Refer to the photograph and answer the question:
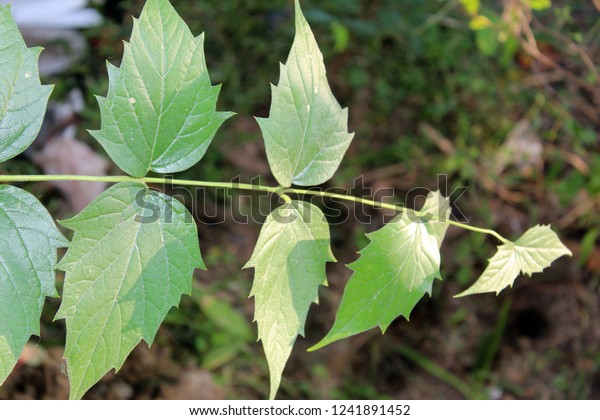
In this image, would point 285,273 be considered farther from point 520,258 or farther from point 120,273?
point 520,258

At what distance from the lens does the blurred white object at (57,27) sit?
2.30m

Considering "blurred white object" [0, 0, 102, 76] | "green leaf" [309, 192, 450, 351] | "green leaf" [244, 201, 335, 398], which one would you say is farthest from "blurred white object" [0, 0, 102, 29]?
"green leaf" [309, 192, 450, 351]

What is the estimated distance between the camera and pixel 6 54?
1.13 metres

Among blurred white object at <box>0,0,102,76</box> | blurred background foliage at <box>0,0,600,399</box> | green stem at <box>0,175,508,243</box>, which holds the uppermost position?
green stem at <box>0,175,508,243</box>

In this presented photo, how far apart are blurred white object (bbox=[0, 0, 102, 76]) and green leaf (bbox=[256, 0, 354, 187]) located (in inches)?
55.2

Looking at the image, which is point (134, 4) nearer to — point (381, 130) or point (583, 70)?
point (381, 130)

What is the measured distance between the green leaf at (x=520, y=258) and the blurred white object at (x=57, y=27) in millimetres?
1726

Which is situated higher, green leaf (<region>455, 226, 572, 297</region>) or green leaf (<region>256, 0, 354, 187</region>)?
green leaf (<region>256, 0, 354, 187</region>)

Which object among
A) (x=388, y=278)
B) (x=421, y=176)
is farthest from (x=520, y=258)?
(x=421, y=176)

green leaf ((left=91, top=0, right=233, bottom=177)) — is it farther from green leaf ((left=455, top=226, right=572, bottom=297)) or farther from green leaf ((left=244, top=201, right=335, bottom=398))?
green leaf ((left=455, top=226, right=572, bottom=297))

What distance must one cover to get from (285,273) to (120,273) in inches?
11.9

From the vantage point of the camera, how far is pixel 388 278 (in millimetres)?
1188

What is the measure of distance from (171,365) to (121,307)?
1212 mm

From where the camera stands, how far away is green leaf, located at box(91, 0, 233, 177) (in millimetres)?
1125
